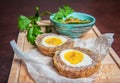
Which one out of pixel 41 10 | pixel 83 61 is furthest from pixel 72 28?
pixel 41 10

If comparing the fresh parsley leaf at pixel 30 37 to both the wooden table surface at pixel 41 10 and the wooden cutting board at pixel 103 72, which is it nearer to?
the wooden cutting board at pixel 103 72

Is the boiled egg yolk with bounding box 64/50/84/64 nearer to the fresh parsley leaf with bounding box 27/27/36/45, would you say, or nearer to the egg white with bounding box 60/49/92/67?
the egg white with bounding box 60/49/92/67

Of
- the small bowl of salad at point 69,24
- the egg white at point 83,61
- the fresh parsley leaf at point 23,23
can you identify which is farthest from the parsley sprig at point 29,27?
the egg white at point 83,61

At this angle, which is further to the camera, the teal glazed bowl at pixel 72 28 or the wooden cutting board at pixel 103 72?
the teal glazed bowl at pixel 72 28

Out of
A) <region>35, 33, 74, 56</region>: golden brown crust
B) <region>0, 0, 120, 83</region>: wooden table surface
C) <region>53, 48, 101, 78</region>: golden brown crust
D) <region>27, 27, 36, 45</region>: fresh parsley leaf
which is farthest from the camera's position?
<region>0, 0, 120, 83</region>: wooden table surface

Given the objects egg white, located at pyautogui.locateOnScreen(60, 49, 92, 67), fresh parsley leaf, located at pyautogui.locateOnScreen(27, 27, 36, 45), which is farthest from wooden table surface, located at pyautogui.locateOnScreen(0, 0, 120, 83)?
egg white, located at pyautogui.locateOnScreen(60, 49, 92, 67)

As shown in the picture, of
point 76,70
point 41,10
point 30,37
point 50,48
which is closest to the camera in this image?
point 76,70

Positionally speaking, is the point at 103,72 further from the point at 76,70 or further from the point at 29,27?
the point at 29,27
